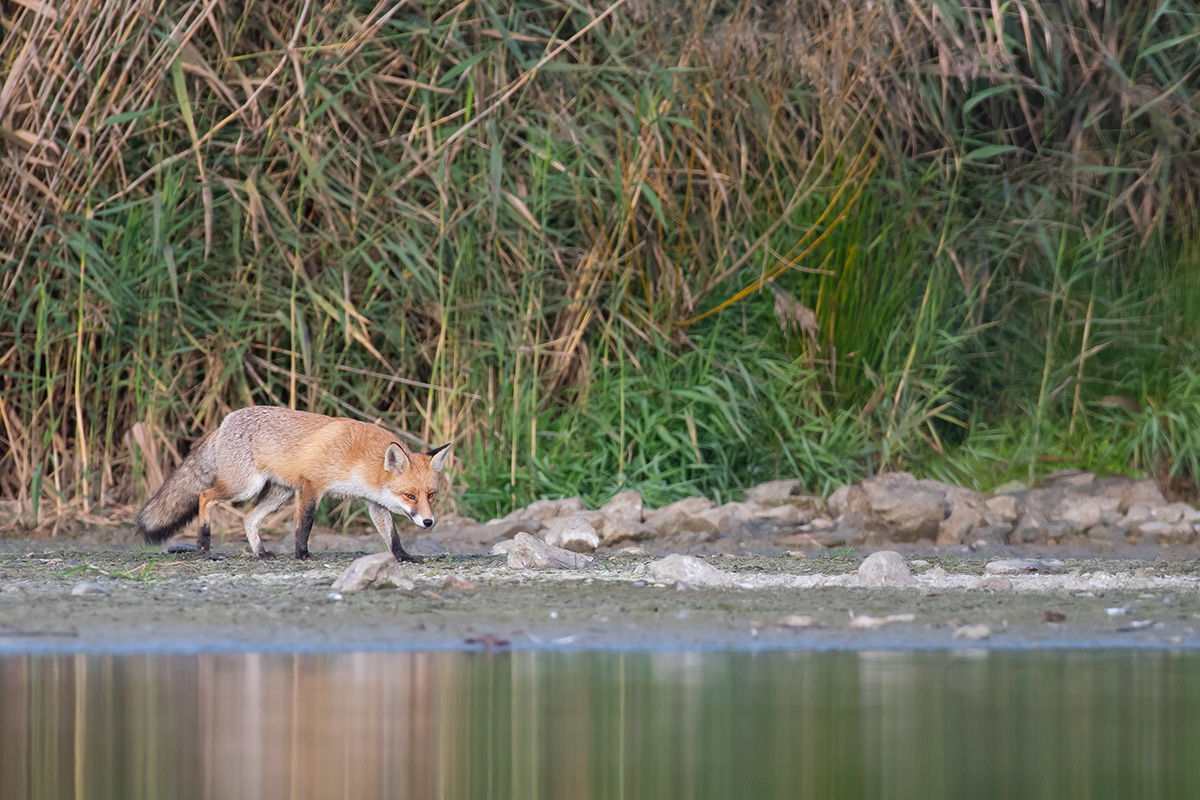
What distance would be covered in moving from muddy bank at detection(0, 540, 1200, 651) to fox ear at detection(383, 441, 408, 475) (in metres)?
0.45

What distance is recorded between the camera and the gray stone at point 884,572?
17.3 ft

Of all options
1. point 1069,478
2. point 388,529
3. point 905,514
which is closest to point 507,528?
point 388,529

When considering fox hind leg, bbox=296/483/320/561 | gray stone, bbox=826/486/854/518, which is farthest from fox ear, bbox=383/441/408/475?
gray stone, bbox=826/486/854/518

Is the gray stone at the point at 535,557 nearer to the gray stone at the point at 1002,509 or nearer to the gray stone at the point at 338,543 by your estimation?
the gray stone at the point at 338,543

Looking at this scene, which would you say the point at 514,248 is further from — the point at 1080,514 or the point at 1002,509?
the point at 1080,514

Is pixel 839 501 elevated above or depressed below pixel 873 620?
above

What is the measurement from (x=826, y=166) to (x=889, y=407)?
1208 millimetres

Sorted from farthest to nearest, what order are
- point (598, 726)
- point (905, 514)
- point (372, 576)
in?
point (905, 514) < point (372, 576) < point (598, 726)

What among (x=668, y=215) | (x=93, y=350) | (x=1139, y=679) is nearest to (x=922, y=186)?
(x=668, y=215)

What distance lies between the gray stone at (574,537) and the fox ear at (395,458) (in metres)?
0.66

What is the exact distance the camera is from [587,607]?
480 cm

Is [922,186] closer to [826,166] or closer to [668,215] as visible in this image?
[826,166]

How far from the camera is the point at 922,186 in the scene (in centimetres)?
827

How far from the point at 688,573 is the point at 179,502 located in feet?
7.84
